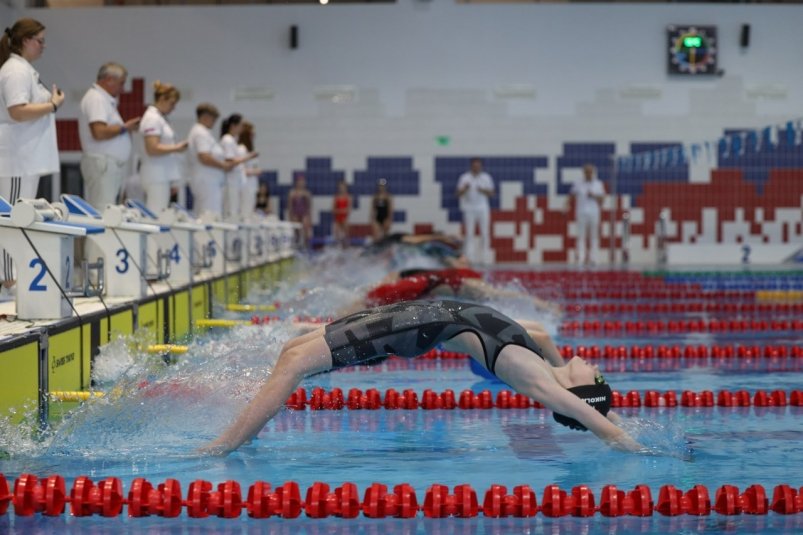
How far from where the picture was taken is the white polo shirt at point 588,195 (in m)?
17.4

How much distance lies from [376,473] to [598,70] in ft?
49.4

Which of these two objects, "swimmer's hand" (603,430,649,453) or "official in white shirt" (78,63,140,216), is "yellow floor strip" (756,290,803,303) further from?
"swimmer's hand" (603,430,649,453)

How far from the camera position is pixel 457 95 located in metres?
18.2

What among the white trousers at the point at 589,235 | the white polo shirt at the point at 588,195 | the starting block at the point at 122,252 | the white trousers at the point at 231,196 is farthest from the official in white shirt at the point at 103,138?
the white trousers at the point at 589,235

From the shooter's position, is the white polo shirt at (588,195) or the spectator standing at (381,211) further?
the spectator standing at (381,211)

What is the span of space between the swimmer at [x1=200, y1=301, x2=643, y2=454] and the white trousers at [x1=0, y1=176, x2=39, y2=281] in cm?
235

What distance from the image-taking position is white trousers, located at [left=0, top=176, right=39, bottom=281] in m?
5.84

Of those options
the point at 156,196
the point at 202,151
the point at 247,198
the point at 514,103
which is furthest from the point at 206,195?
the point at 514,103

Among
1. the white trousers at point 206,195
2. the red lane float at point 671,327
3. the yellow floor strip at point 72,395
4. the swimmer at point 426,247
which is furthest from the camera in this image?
the swimmer at point 426,247

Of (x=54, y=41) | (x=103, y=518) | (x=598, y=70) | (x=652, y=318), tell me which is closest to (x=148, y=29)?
(x=54, y=41)

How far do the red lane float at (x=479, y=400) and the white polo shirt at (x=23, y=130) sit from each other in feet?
6.16

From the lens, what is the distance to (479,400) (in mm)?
5238

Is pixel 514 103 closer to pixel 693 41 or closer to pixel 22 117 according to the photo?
pixel 693 41

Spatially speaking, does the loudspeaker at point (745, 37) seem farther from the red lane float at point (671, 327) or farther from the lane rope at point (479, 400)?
the lane rope at point (479, 400)
